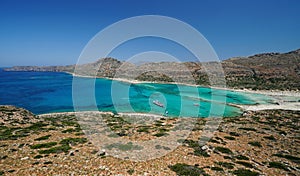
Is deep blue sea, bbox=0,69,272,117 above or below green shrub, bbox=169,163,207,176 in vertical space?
below

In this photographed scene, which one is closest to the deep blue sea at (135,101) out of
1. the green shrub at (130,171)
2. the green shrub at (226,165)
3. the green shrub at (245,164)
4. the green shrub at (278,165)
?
the green shrub at (278,165)

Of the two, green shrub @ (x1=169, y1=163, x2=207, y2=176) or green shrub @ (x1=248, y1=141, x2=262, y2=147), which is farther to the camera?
green shrub @ (x1=248, y1=141, x2=262, y2=147)

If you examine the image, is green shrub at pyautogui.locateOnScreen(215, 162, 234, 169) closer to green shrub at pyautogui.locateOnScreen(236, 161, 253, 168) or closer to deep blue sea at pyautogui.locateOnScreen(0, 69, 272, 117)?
green shrub at pyautogui.locateOnScreen(236, 161, 253, 168)

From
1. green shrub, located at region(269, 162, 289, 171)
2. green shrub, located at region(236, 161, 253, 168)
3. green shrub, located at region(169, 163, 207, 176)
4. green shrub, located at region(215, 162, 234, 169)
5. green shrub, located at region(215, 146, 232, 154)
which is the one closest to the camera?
green shrub, located at region(169, 163, 207, 176)

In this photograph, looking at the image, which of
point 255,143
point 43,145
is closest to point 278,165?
point 255,143

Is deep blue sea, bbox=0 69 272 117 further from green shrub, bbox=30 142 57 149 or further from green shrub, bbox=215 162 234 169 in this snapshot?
green shrub, bbox=215 162 234 169

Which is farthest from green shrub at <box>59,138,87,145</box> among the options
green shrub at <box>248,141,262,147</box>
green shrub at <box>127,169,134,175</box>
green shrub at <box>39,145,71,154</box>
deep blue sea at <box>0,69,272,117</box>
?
deep blue sea at <box>0,69,272,117</box>

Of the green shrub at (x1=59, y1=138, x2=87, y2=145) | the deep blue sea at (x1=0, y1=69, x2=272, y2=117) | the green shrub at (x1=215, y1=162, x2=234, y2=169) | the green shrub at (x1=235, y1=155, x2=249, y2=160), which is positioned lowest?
the deep blue sea at (x1=0, y1=69, x2=272, y2=117)

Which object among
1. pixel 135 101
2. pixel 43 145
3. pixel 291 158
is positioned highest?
pixel 291 158

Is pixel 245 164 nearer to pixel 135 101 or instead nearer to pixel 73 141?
pixel 73 141

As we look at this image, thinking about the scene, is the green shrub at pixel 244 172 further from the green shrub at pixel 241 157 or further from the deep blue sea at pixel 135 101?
the deep blue sea at pixel 135 101

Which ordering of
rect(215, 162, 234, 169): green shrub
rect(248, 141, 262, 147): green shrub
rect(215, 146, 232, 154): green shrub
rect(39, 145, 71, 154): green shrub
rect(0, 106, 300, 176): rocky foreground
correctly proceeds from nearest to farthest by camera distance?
rect(0, 106, 300, 176): rocky foreground → rect(215, 162, 234, 169): green shrub → rect(39, 145, 71, 154): green shrub → rect(215, 146, 232, 154): green shrub → rect(248, 141, 262, 147): green shrub

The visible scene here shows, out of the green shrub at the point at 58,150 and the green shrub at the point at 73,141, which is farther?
the green shrub at the point at 73,141
